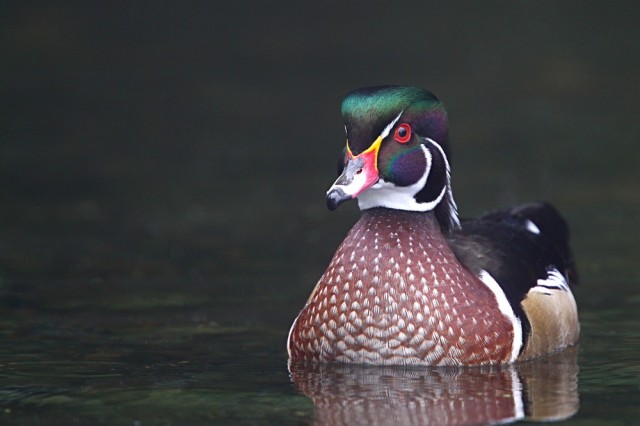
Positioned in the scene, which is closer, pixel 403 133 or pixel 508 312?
pixel 403 133

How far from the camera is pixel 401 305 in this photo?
6988 millimetres

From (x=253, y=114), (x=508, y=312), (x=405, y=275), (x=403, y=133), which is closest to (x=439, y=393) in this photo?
(x=405, y=275)

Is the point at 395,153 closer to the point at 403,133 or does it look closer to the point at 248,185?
the point at 403,133

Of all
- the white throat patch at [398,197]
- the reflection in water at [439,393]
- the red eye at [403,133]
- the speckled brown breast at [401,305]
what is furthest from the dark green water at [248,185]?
the red eye at [403,133]

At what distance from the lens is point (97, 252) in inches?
401

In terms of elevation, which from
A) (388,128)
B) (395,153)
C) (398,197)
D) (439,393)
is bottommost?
(439,393)

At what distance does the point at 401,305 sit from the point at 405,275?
0.15 meters

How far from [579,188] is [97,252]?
3963mm

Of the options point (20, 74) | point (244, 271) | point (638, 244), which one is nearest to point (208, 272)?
point (244, 271)

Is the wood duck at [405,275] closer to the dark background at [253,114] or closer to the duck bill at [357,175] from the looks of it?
the duck bill at [357,175]

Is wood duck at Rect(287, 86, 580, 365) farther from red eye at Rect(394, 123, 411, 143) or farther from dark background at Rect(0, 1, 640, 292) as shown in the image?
dark background at Rect(0, 1, 640, 292)

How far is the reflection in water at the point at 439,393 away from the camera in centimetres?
624

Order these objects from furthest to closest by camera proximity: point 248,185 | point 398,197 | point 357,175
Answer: point 248,185 → point 398,197 → point 357,175

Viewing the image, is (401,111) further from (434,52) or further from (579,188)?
(434,52)
